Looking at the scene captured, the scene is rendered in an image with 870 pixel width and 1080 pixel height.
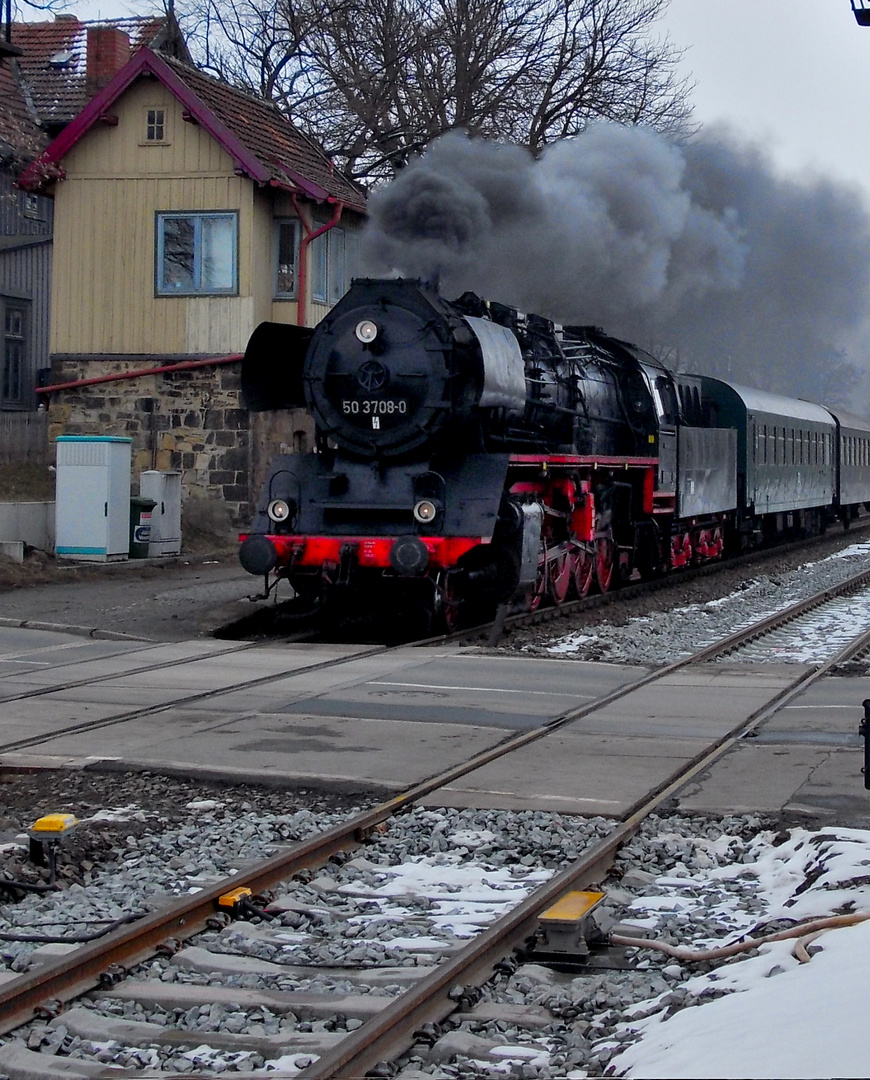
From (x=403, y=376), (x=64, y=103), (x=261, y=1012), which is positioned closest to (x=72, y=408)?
(x=64, y=103)

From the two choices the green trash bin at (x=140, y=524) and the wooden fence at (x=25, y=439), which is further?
the wooden fence at (x=25, y=439)

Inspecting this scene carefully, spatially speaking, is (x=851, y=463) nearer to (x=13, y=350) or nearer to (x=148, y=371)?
(x=148, y=371)

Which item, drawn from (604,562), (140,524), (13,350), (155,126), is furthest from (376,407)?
(13,350)

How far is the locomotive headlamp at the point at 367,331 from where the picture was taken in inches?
552

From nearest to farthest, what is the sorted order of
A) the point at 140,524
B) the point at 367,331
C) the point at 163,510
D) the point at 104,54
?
1. the point at 367,331
2. the point at 140,524
3. the point at 163,510
4. the point at 104,54

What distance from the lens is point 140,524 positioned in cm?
2073

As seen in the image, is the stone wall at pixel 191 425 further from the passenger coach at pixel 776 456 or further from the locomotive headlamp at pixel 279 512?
the locomotive headlamp at pixel 279 512

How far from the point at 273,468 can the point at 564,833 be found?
8468 millimetres

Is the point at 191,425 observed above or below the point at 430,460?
above

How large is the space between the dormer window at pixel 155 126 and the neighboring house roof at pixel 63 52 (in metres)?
4.86

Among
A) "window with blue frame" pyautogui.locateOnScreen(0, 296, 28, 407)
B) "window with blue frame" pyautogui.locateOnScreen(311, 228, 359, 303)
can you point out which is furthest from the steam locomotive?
"window with blue frame" pyautogui.locateOnScreen(0, 296, 28, 407)

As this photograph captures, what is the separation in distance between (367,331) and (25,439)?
12.6 metres

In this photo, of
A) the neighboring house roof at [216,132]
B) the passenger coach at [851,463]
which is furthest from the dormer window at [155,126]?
the passenger coach at [851,463]

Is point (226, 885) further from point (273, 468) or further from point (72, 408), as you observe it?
point (72, 408)
